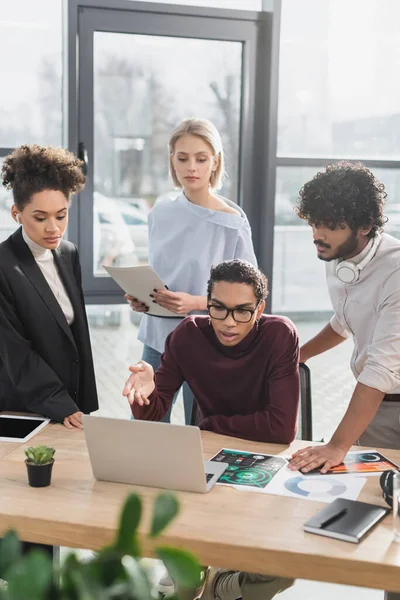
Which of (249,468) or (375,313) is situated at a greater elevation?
(375,313)

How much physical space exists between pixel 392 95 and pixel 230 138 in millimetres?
1001

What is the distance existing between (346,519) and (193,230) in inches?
62.0

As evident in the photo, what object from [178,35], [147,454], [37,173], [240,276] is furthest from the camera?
[178,35]

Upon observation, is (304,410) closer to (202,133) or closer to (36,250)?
(36,250)

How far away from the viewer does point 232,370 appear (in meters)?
2.27

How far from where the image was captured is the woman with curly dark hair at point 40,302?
89.9 inches

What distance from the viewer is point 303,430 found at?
2414mm

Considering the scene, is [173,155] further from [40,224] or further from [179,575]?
[179,575]

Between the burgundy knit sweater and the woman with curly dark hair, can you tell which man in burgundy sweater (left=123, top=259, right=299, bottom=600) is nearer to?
the burgundy knit sweater

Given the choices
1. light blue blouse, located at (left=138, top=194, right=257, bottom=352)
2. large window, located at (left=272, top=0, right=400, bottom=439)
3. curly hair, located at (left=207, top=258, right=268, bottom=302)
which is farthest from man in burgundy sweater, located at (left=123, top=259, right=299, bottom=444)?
large window, located at (left=272, top=0, right=400, bottom=439)

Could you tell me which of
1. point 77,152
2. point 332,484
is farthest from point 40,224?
point 77,152

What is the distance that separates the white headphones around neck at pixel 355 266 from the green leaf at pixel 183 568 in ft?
5.72

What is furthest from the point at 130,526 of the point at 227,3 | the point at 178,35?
the point at 227,3

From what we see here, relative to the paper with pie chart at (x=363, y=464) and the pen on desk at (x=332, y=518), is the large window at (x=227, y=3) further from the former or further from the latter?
the pen on desk at (x=332, y=518)
